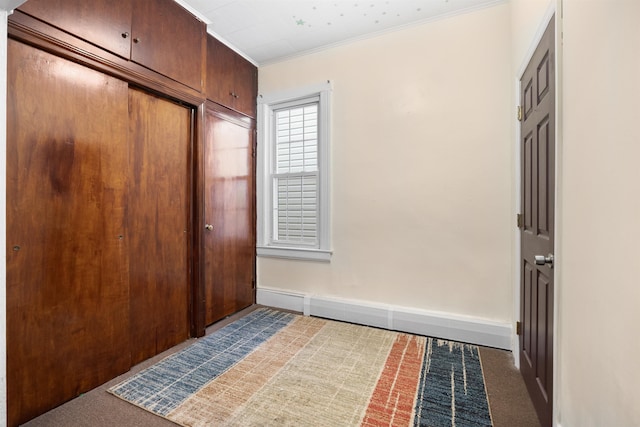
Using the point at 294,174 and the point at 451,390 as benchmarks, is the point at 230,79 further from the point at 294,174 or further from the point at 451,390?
the point at 451,390

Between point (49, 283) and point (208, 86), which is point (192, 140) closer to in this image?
point (208, 86)

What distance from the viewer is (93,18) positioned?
180 cm

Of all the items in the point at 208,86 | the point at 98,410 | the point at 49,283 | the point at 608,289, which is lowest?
the point at 98,410

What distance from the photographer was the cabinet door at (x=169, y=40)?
2.07 m

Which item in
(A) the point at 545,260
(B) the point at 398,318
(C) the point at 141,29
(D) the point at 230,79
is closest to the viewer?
(A) the point at 545,260

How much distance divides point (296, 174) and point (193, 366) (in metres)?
1.98

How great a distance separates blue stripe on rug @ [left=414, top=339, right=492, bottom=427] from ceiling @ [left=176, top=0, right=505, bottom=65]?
9.03ft

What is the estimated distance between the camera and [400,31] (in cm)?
278

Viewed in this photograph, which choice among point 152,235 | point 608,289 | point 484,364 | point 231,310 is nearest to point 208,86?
point 152,235

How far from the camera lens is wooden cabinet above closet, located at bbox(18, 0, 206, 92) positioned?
1677 millimetres

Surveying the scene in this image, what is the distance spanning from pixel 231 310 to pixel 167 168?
1.56m

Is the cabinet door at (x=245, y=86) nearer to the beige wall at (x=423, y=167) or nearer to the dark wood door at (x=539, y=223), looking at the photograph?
the beige wall at (x=423, y=167)

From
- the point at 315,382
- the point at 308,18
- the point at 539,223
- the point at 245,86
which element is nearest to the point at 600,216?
the point at 539,223

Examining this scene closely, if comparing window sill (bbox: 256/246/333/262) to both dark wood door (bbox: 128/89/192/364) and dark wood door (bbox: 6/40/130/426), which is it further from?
dark wood door (bbox: 6/40/130/426)
